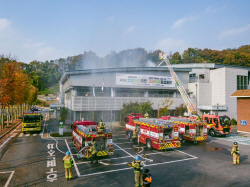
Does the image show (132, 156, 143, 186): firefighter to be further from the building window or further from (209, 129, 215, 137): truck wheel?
the building window

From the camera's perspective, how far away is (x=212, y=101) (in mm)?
44594

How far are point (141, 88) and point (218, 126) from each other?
71.3 feet

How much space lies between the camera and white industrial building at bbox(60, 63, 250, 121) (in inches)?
1486

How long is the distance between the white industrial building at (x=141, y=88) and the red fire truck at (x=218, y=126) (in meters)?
15.2

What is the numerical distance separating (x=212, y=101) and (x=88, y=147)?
3931 centimetres

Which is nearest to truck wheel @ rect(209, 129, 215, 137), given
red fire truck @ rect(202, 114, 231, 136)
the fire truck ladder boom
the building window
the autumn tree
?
red fire truck @ rect(202, 114, 231, 136)

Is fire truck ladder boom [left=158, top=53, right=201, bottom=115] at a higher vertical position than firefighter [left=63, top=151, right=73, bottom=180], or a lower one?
higher

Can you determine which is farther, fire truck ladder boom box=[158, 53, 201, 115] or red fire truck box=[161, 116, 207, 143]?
fire truck ladder boom box=[158, 53, 201, 115]

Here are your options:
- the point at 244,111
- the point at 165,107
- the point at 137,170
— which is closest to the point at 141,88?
the point at 165,107

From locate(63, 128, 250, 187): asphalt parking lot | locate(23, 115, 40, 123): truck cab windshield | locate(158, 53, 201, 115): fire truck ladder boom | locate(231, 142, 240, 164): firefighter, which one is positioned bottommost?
locate(63, 128, 250, 187): asphalt parking lot

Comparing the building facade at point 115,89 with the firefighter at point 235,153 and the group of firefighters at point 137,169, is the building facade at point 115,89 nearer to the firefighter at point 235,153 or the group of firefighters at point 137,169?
the group of firefighters at point 137,169

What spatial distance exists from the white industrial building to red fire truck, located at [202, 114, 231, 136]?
15.2 m

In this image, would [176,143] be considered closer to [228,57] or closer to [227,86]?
[227,86]

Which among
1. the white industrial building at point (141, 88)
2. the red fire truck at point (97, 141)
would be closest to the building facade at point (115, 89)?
the white industrial building at point (141, 88)
